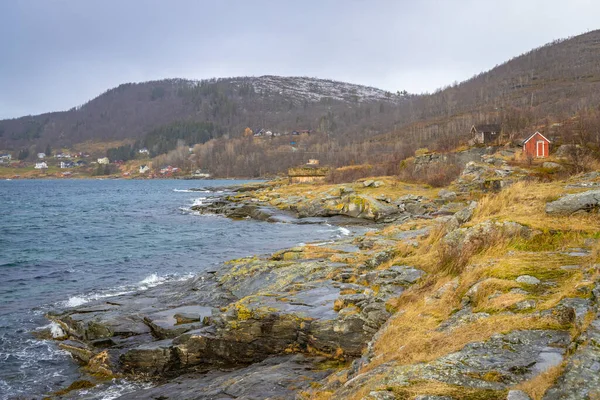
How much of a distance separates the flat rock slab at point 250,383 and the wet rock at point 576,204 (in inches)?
311

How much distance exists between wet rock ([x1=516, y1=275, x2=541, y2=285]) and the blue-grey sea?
10257 millimetres

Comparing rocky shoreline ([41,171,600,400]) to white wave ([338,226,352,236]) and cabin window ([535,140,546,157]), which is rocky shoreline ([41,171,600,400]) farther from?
cabin window ([535,140,546,157])

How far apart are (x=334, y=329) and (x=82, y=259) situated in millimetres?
24417

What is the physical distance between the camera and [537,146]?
50562mm

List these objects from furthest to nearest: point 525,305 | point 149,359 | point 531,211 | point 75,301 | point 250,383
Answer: point 75,301 → point 531,211 → point 149,359 → point 250,383 → point 525,305

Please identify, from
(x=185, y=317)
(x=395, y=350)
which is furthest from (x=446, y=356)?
(x=185, y=317)

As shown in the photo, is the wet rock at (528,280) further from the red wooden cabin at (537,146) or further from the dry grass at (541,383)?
the red wooden cabin at (537,146)

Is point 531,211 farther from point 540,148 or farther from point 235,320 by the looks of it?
point 540,148

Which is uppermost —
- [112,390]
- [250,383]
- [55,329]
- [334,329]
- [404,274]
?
[404,274]

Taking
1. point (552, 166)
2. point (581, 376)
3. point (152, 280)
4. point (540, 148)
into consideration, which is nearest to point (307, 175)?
point (540, 148)

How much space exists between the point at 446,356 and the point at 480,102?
199333 mm

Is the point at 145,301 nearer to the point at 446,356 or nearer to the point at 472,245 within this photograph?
the point at 472,245

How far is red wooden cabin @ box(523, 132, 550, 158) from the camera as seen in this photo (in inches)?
1969

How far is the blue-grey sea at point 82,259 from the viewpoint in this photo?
1387 cm
